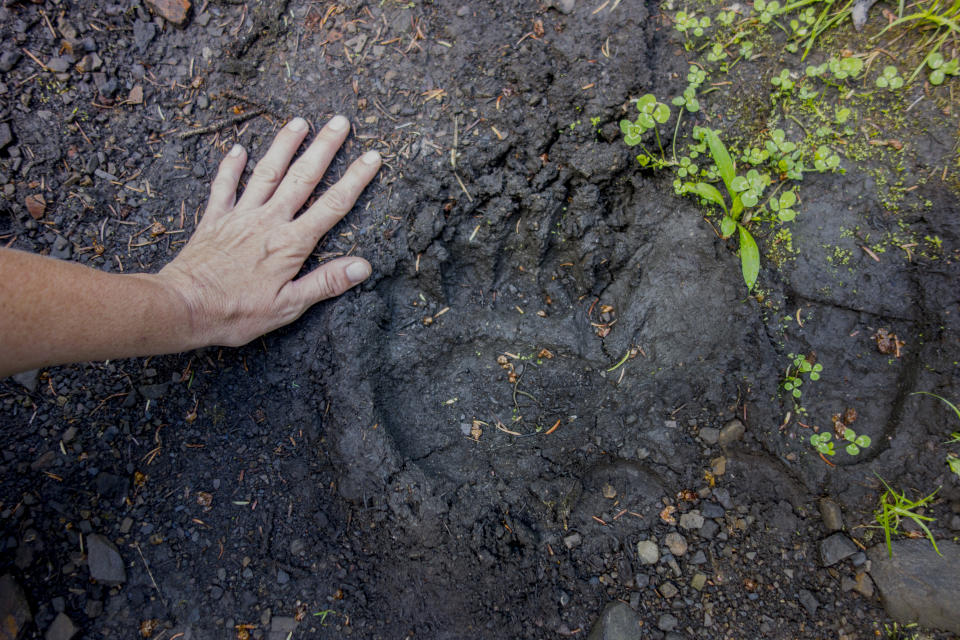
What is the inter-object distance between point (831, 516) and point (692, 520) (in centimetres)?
54

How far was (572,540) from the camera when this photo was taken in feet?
7.69

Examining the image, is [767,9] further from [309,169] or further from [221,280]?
[221,280]

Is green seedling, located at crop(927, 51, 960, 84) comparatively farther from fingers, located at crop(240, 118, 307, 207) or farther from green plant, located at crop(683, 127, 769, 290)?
fingers, located at crop(240, 118, 307, 207)

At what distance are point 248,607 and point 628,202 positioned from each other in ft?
8.02

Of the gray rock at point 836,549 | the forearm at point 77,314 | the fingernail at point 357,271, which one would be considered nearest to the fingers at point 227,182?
the forearm at point 77,314

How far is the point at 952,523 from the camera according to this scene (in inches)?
84.0

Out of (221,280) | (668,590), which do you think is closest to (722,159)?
(668,590)

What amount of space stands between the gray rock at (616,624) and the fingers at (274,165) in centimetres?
231

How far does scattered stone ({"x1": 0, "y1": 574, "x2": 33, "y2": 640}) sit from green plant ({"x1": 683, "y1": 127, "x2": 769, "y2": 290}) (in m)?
3.31

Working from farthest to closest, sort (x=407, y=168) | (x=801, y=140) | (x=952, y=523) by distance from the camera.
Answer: (x=407, y=168) < (x=801, y=140) < (x=952, y=523)

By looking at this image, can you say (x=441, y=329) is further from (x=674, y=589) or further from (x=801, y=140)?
(x=801, y=140)

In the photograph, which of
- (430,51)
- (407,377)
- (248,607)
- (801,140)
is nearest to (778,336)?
(801,140)

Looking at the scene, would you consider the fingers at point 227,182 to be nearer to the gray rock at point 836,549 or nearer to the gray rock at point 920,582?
the gray rock at point 836,549

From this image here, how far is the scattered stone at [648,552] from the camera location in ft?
7.57
